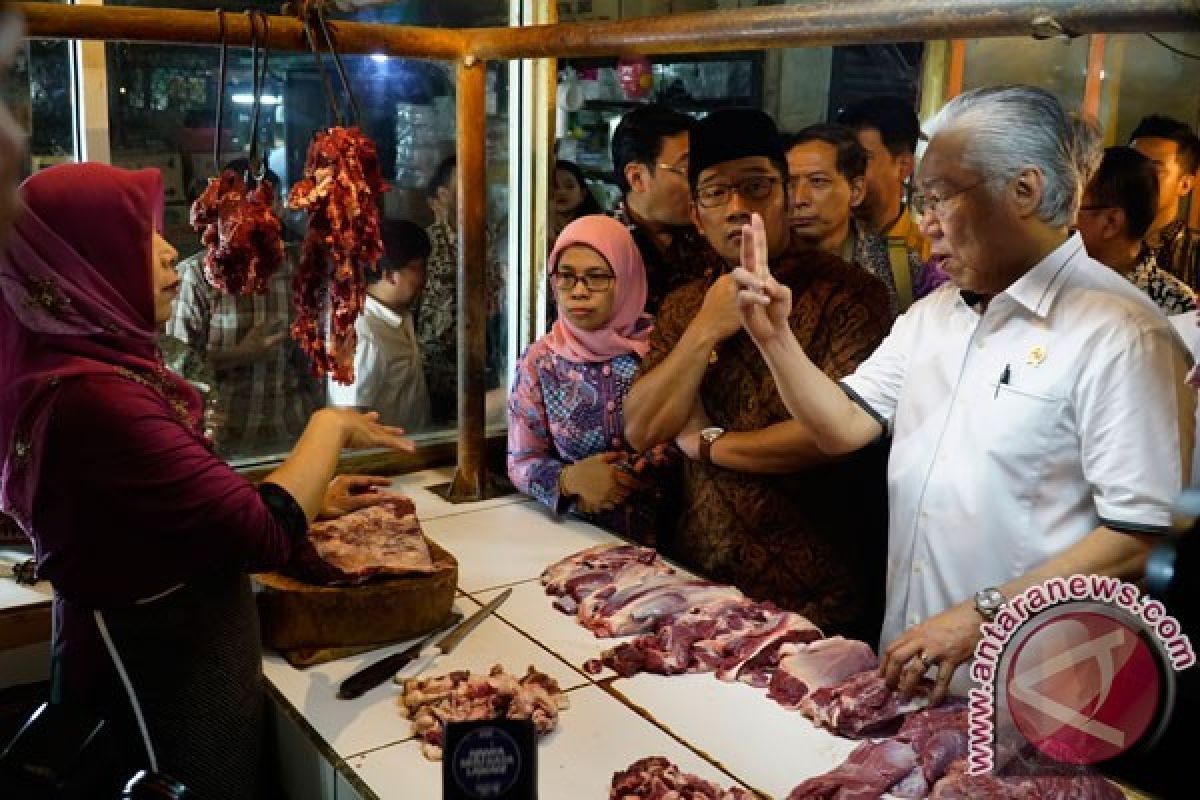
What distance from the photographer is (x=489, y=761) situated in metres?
1.40

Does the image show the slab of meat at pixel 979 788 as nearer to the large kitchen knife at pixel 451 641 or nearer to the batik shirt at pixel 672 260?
the large kitchen knife at pixel 451 641

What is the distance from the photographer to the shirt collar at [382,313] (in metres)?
3.94

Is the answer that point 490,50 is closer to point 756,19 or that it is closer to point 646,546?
point 756,19

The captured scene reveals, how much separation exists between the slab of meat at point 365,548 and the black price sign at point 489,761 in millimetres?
892

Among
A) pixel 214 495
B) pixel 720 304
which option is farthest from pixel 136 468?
pixel 720 304

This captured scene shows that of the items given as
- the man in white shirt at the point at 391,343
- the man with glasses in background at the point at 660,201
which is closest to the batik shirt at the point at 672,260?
the man with glasses in background at the point at 660,201

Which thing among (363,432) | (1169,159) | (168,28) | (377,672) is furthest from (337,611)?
(1169,159)

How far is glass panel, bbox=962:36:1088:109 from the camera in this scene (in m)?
6.48

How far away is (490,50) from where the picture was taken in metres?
3.01

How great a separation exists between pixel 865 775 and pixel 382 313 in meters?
2.71

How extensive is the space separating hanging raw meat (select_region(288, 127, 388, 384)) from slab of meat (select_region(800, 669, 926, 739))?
138 centimetres

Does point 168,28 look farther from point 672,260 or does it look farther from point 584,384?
point 672,260

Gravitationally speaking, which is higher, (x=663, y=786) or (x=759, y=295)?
(x=759, y=295)

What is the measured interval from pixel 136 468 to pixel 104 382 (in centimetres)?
15
